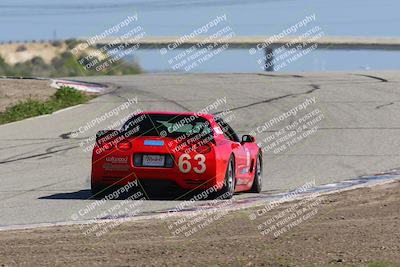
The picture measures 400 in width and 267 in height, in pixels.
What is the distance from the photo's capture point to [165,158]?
13734mm

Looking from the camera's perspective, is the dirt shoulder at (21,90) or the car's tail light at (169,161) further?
the dirt shoulder at (21,90)

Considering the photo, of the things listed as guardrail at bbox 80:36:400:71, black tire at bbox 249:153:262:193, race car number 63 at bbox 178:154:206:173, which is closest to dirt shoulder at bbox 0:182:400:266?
race car number 63 at bbox 178:154:206:173

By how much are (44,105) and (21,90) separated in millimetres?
4961

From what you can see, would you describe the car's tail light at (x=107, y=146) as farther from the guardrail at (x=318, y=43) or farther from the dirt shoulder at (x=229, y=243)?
the guardrail at (x=318, y=43)

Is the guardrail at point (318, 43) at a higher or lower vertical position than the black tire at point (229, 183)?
lower

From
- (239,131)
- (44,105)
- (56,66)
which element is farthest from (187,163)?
(56,66)

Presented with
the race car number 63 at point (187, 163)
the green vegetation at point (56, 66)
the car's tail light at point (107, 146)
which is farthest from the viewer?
the green vegetation at point (56, 66)

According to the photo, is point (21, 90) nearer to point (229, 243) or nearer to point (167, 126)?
point (167, 126)

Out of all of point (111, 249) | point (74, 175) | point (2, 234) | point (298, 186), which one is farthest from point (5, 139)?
point (111, 249)

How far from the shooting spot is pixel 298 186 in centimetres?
1561

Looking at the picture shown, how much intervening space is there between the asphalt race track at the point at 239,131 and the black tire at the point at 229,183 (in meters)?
0.37

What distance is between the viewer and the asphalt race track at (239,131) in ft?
49.0

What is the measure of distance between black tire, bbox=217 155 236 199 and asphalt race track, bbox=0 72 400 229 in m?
0.37

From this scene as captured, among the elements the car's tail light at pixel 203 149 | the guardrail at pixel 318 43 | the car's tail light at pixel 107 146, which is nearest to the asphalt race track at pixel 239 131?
the car's tail light at pixel 107 146
